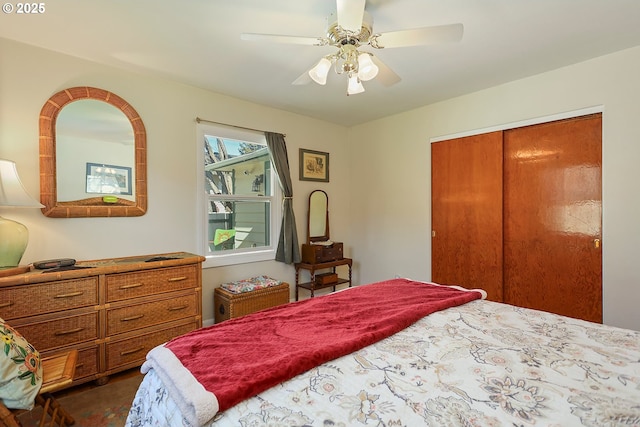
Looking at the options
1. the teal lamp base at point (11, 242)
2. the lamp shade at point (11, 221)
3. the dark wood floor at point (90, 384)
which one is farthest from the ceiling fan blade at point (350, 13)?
the dark wood floor at point (90, 384)

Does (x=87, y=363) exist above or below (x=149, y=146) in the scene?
below

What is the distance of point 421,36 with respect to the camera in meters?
1.62

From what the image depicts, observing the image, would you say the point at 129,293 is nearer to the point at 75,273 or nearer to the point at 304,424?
the point at 75,273

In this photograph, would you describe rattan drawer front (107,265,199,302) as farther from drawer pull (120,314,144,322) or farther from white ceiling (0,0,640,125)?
white ceiling (0,0,640,125)

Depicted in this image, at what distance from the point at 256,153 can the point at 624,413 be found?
3.48 metres

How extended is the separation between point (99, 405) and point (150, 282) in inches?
32.2

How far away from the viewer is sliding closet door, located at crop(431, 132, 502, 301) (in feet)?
10.1

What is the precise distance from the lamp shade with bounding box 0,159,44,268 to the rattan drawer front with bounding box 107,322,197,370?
0.86m

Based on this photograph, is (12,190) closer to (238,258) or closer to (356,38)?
(238,258)

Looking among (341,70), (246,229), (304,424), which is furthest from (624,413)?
(246,229)

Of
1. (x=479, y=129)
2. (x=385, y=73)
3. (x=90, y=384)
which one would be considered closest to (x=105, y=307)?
(x=90, y=384)

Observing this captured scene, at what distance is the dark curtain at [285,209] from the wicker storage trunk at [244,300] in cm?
49

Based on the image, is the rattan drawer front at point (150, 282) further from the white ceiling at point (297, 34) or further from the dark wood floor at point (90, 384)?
the white ceiling at point (297, 34)

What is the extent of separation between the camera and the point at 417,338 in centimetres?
137
